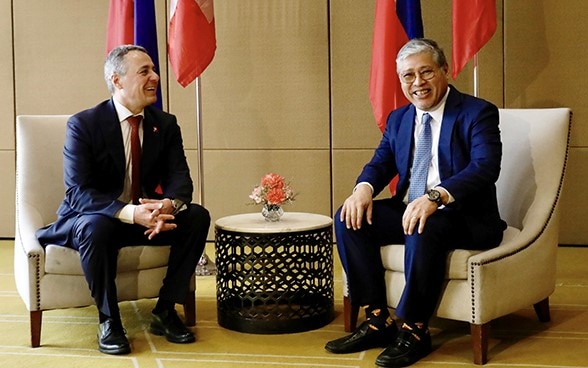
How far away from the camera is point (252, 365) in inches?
130

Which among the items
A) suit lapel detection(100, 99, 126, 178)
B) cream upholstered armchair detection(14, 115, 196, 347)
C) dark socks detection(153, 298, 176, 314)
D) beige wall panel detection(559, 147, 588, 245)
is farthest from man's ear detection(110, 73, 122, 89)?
beige wall panel detection(559, 147, 588, 245)

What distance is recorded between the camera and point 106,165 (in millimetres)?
3730

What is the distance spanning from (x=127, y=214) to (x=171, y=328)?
1.69 feet

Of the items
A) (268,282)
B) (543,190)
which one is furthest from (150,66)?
(543,190)

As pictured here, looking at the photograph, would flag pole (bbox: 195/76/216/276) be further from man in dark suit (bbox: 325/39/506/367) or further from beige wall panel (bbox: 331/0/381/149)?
man in dark suit (bbox: 325/39/506/367)

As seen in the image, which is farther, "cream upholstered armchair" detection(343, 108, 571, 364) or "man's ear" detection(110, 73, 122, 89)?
"man's ear" detection(110, 73, 122, 89)

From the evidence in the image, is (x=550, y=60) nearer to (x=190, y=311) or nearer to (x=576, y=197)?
(x=576, y=197)

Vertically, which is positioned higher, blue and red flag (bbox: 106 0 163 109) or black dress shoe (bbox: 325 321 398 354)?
blue and red flag (bbox: 106 0 163 109)

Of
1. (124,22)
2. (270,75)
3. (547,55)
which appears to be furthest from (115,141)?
(547,55)

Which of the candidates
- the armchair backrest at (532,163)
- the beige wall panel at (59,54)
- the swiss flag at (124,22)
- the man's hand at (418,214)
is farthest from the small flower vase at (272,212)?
the beige wall panel at (59,54)

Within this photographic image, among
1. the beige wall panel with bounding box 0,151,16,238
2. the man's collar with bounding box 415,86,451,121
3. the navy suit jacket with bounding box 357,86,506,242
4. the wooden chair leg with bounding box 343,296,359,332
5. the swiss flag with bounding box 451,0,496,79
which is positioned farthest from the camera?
the beige wall panel with bounding box 0,151,16,238

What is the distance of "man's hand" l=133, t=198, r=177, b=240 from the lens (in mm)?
3543

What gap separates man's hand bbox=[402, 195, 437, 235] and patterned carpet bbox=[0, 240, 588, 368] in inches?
20.1

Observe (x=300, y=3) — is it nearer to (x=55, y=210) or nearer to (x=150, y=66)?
(x=150, y=66)
